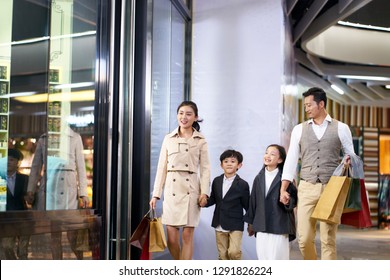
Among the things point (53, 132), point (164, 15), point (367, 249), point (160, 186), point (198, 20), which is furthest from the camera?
point (367, 249)

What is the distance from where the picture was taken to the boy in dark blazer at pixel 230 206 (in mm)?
3527

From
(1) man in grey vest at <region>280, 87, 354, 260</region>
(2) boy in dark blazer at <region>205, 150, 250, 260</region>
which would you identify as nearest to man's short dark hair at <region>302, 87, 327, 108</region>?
(1) man in grey vest at <region>280, 87, 354, 260</region>

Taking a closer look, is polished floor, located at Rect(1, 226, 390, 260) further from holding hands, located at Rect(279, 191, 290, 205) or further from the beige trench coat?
holding hands, located at Rect(279, 191, 290, 205)

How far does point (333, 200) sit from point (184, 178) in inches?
29.7

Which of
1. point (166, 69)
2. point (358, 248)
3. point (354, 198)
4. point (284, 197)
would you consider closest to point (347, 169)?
point (354, 198)

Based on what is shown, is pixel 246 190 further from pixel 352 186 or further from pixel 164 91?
pixel 164 91

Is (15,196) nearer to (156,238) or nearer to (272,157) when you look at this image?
(156,238)

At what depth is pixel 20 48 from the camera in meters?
2.57

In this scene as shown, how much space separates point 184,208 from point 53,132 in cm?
82

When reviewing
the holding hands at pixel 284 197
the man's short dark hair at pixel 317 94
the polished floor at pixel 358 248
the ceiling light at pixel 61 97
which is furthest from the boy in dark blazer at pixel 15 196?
the polished floor at pixel 358 248

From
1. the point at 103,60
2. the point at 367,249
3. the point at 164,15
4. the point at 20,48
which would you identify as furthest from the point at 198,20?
the point at 367,249

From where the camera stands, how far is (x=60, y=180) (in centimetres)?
301

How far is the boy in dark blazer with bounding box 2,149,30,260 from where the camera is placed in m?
2.54

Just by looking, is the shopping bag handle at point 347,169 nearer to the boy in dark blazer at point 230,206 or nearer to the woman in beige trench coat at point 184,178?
the boy in dark blazer at point 230,206
